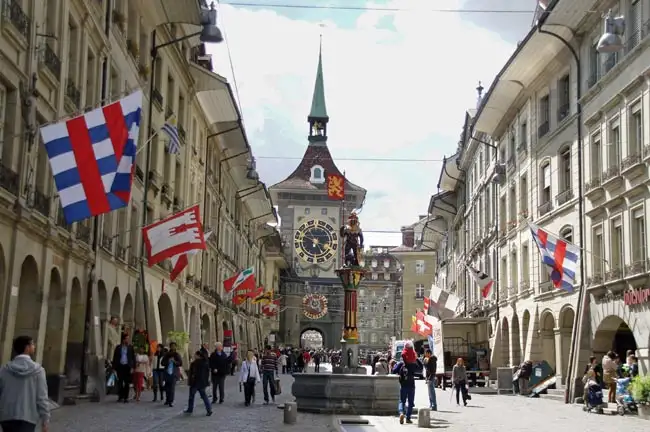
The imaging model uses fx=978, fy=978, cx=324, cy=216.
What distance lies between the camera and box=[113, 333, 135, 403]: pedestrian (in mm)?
25611

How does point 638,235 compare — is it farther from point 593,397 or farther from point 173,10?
point 173,10

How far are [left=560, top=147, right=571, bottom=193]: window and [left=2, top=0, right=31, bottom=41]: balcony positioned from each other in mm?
20494

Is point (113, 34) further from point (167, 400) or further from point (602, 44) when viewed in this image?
point (602, 44)

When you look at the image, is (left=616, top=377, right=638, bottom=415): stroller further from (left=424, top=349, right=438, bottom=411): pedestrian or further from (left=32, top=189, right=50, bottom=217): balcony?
(left=32, top=189, right=50, bottom=217): balcony

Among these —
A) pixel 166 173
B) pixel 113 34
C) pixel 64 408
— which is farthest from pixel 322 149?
pixel 64 408

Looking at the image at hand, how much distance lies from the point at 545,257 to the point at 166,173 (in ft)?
54.3

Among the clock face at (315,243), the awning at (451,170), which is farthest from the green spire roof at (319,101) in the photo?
the awning at (451,170)

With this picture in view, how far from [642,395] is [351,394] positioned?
6.91m

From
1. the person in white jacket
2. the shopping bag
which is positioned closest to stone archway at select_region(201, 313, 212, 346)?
the shopping bag

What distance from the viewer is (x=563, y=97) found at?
35.7 metres

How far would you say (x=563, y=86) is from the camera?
3575 centimetres

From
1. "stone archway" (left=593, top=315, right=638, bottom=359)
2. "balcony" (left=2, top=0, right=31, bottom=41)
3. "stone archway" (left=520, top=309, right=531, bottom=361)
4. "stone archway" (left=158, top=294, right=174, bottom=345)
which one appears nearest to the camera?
"balcony" (left=2, top=0, right=31, bottom=41)

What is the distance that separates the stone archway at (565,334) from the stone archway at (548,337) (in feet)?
7.32

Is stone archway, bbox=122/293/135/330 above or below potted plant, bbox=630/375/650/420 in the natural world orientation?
above
